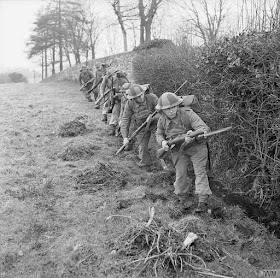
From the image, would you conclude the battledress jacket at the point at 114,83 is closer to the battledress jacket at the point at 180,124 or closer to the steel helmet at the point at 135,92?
the steel helmet at the point at 135,92

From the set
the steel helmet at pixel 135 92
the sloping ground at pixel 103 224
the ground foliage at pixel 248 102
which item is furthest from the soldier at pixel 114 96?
the ground foliage at pixel 248 102

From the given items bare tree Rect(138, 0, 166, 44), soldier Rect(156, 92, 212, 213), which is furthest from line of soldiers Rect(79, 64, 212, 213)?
bare tree Rect(138, 0, 166, 44)

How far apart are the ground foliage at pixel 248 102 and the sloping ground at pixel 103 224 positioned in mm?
765

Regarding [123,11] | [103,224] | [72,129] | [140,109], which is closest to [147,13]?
[123,11]

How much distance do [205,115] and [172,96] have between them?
5.35 feet

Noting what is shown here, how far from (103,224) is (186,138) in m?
1.96

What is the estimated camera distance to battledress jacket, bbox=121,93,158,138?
325 inches

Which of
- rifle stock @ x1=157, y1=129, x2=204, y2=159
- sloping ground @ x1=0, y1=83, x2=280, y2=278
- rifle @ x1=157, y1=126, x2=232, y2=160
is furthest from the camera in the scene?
rifle stock @ x1=157, y1=129, x2=204, y2=159

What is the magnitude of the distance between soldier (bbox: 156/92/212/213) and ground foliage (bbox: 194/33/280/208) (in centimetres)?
63

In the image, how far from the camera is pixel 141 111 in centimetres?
833

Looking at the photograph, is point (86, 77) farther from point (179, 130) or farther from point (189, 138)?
point (189, 138)

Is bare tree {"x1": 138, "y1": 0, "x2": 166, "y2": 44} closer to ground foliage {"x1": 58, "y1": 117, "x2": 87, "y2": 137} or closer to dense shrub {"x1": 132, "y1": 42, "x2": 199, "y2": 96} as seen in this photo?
dense shrub {"x1": 132, "y1": 42, "x2": 199, "y2": 96}

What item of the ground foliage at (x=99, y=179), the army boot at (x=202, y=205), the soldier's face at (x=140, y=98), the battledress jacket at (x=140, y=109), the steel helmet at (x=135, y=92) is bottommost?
the army boot at (x=202, y=205)

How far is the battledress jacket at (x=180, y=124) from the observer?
20.1 feet
